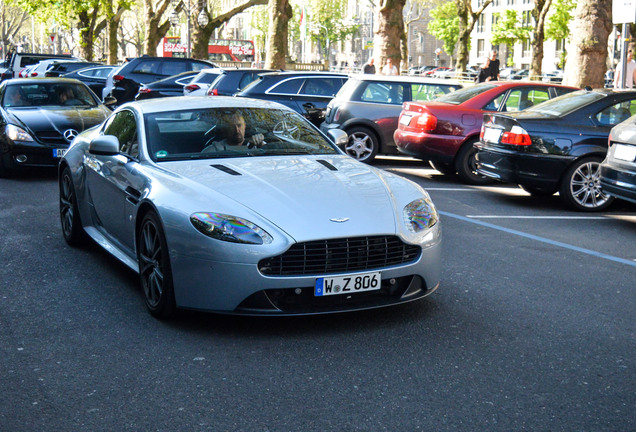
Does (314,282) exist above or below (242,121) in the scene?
below

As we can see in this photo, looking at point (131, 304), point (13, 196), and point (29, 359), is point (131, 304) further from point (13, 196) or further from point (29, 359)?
point (13, 196)

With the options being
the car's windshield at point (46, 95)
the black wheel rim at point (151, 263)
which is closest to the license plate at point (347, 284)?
the black wheel rim at point (151, 263)

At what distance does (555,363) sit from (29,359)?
289 centimetres

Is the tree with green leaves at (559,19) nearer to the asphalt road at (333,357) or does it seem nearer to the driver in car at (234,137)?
the driver in car at (234,137)

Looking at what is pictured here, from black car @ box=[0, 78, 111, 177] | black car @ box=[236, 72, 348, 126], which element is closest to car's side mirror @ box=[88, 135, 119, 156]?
black car @ box=[0, 78, 111, 177]

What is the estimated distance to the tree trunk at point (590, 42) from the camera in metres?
18.0

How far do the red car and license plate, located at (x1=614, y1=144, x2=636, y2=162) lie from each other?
3.88m

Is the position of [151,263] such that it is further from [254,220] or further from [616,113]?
[616,113]

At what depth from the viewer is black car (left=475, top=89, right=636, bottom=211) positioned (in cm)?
1124

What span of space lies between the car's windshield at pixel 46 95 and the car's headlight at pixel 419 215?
960cm

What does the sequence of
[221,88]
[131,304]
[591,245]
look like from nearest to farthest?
[131,304] < [591,245] < [221,88]

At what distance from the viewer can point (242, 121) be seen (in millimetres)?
7031

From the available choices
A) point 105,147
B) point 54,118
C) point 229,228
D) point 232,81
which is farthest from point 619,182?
point 232,81

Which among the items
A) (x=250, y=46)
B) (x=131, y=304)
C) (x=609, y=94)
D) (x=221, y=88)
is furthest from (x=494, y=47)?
(x=131, y=304)
